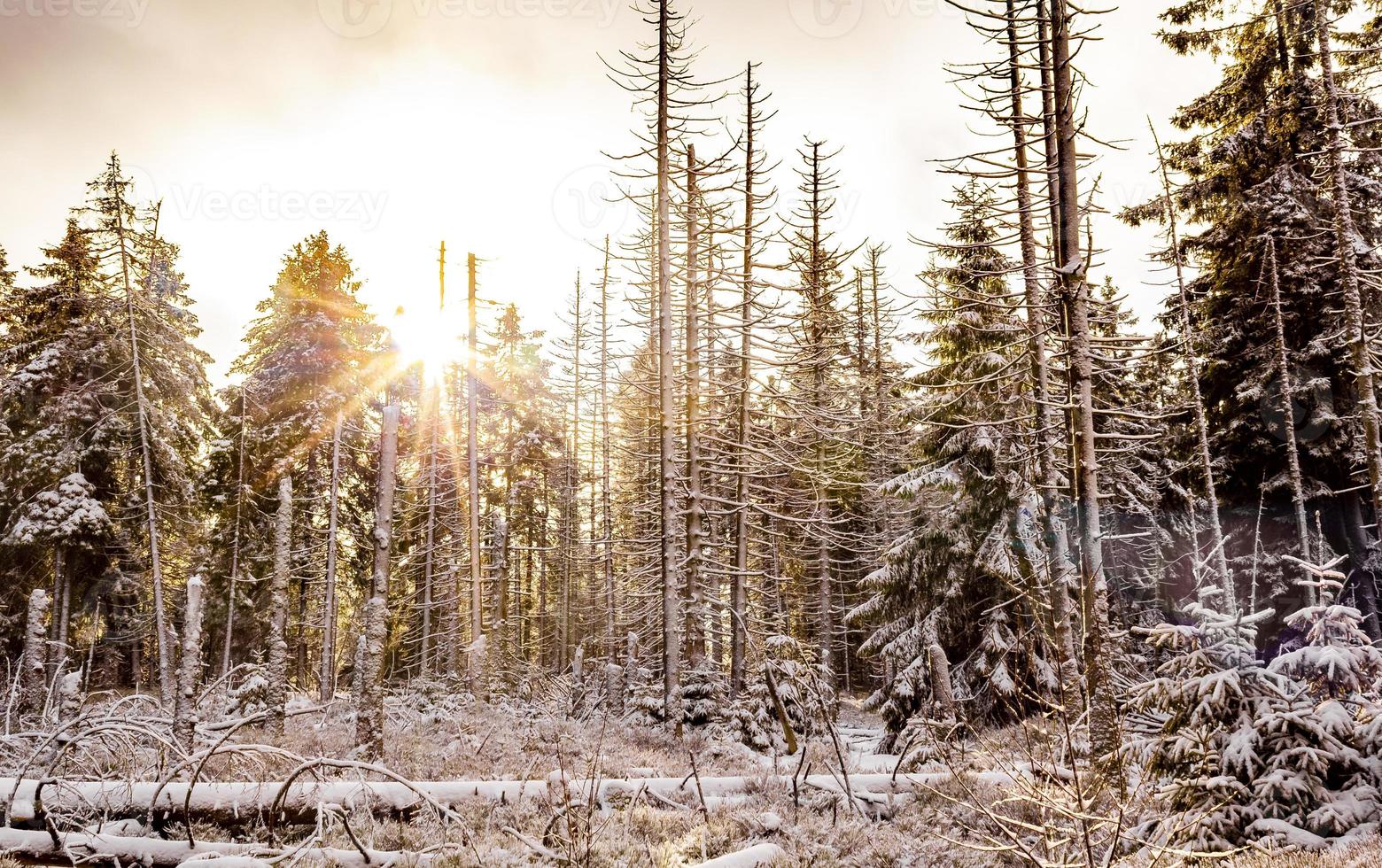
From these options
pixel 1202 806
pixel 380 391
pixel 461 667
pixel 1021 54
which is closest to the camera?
pixel 1202 806

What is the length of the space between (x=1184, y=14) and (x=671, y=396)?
14501 millimetres

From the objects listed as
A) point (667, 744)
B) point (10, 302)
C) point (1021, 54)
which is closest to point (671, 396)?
point (667, 744)

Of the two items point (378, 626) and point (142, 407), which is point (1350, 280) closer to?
point (378, 626)

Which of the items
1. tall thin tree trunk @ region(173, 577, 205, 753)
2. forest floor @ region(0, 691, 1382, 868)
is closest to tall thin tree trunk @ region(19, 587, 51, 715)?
Answer: forest floor @ region(0, 691, 1382, 868)

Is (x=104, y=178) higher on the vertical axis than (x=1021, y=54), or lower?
higher

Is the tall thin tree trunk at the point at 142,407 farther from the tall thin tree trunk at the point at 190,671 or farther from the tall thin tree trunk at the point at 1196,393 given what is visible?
the tall thin tree trunk at the point at 1196,393

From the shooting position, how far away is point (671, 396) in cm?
1480

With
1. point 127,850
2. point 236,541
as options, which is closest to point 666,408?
point 127,850

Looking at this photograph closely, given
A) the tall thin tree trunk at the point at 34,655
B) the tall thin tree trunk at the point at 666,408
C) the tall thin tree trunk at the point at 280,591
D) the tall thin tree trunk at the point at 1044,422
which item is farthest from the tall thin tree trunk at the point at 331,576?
the tall thin tree trunk at the point at 1044,422

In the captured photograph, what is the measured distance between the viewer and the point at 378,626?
33.7ft

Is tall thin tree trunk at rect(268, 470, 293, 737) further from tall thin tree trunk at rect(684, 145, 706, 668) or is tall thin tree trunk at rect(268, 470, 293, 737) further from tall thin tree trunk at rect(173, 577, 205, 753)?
tall thin tree trunk at rect(684, 145, 706, 668)

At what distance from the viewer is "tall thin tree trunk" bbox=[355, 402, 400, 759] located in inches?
Result: 386

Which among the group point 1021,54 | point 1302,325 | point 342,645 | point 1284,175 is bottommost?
point 342,645

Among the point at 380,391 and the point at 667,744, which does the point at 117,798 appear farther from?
the point at 380,391
